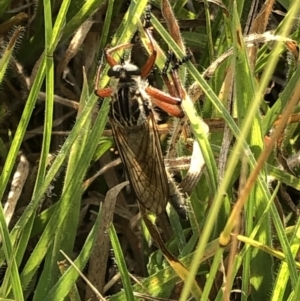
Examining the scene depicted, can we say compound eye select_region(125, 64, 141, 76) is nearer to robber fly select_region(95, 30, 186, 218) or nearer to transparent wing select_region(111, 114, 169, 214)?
robber fly select_region(95, 30, 186, 218)

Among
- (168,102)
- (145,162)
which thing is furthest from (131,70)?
(145,162)

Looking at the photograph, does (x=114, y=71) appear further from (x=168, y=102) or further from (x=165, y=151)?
(x=165, y=151)

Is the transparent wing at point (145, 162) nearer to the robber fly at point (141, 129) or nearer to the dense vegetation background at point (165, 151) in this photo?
the robber fly at point (141, 129)

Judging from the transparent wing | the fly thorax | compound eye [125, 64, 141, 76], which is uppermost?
compound eye [125, 64, 141, 76]

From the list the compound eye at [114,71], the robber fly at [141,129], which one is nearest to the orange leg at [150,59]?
the robber fly at [141,129]

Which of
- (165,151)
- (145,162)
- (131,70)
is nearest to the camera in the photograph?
(145,162)

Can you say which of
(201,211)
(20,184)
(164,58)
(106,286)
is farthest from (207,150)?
(20,184)

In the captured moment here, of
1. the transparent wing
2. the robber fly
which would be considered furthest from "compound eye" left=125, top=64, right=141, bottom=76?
the transparent wing
